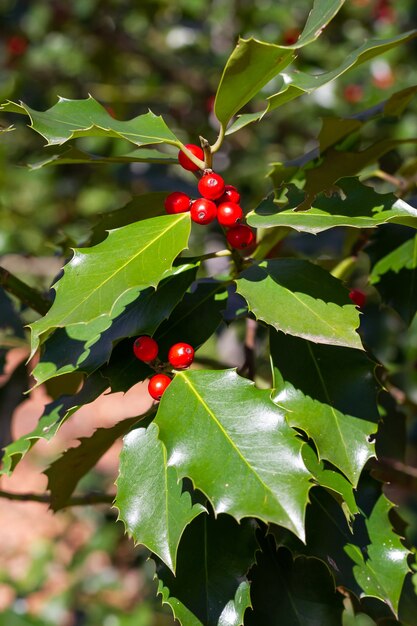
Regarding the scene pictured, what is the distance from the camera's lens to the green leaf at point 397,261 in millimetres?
1086

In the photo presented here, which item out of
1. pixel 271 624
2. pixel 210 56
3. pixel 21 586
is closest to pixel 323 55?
pixel 210 56

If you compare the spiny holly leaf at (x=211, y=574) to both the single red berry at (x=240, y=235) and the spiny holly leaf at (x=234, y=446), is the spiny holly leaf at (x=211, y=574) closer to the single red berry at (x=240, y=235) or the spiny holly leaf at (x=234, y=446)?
the spiny holly leaf at (x=234, y=446)

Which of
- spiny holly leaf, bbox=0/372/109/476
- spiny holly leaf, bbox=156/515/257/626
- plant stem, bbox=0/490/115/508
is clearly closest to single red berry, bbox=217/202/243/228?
spiny holly leaf, bbox=0/372/109/476

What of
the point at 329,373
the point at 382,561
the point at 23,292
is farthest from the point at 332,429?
the point at 23,292

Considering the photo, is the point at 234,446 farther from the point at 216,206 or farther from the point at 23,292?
the point at 23,292

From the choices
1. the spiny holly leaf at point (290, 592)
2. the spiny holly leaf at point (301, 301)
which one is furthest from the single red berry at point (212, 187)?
the spiny holly leaf at point (290, 592)

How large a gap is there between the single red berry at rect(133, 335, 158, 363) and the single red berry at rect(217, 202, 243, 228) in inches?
6.3

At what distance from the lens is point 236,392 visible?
841mm

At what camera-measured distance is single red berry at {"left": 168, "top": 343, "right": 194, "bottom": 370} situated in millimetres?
889

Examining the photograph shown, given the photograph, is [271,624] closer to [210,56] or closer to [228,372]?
[228,372]

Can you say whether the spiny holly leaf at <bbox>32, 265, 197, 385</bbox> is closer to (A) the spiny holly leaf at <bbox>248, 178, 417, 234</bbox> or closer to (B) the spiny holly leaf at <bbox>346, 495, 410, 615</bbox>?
(A) the spiny holly leaf at <bbox>248, 178, 417, 234</bbox>

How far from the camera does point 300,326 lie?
0.83m

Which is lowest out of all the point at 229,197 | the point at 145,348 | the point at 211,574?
the point at 211,574

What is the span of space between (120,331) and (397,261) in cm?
43
